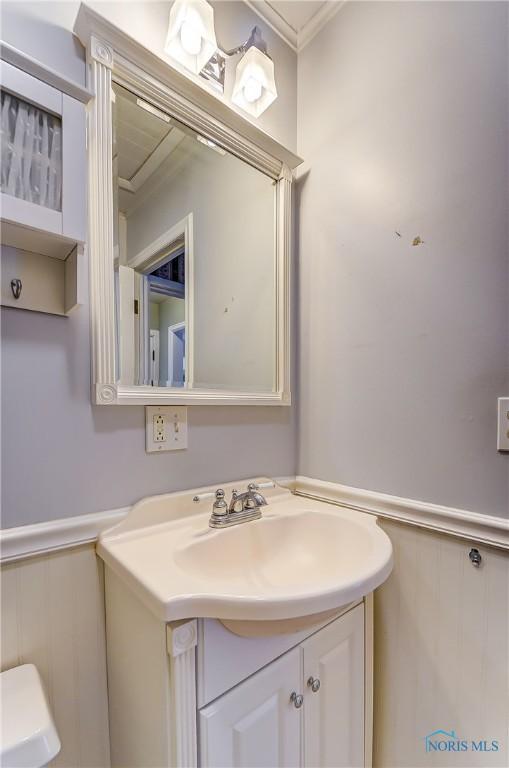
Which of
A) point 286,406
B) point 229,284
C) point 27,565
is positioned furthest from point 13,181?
point 286,406

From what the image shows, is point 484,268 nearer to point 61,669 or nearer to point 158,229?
point 158,229

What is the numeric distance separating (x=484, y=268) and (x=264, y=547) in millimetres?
863

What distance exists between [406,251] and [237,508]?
813mm

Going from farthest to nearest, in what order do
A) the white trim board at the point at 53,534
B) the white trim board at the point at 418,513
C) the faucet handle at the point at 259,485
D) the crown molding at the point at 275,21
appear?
the crown molding at the point at 275,21 < the faucet handle at the point at 259,485 < the white trim board at the point at 418,513 < the white trim board at the point at 53,534

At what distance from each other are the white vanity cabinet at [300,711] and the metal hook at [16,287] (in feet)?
2.66

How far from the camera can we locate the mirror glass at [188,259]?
0.82 meters

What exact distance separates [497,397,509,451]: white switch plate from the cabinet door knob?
67cm

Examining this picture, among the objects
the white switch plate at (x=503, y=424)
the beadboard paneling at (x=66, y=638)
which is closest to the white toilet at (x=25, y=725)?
the beadboard paneling at (x=66, y=638)

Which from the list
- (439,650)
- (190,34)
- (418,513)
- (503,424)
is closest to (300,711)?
(439,650)

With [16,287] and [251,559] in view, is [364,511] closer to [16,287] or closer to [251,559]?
[251,559]

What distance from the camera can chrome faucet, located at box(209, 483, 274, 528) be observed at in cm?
84

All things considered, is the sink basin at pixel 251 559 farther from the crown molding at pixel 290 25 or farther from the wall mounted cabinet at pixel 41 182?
the crown molding at pixel 290 25

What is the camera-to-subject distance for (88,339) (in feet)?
2.44

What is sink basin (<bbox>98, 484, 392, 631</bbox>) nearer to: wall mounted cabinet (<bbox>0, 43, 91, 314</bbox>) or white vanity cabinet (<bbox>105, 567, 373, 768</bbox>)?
white vanity cabinet (<bbox>105, 567, 373, 768</bbox>)
